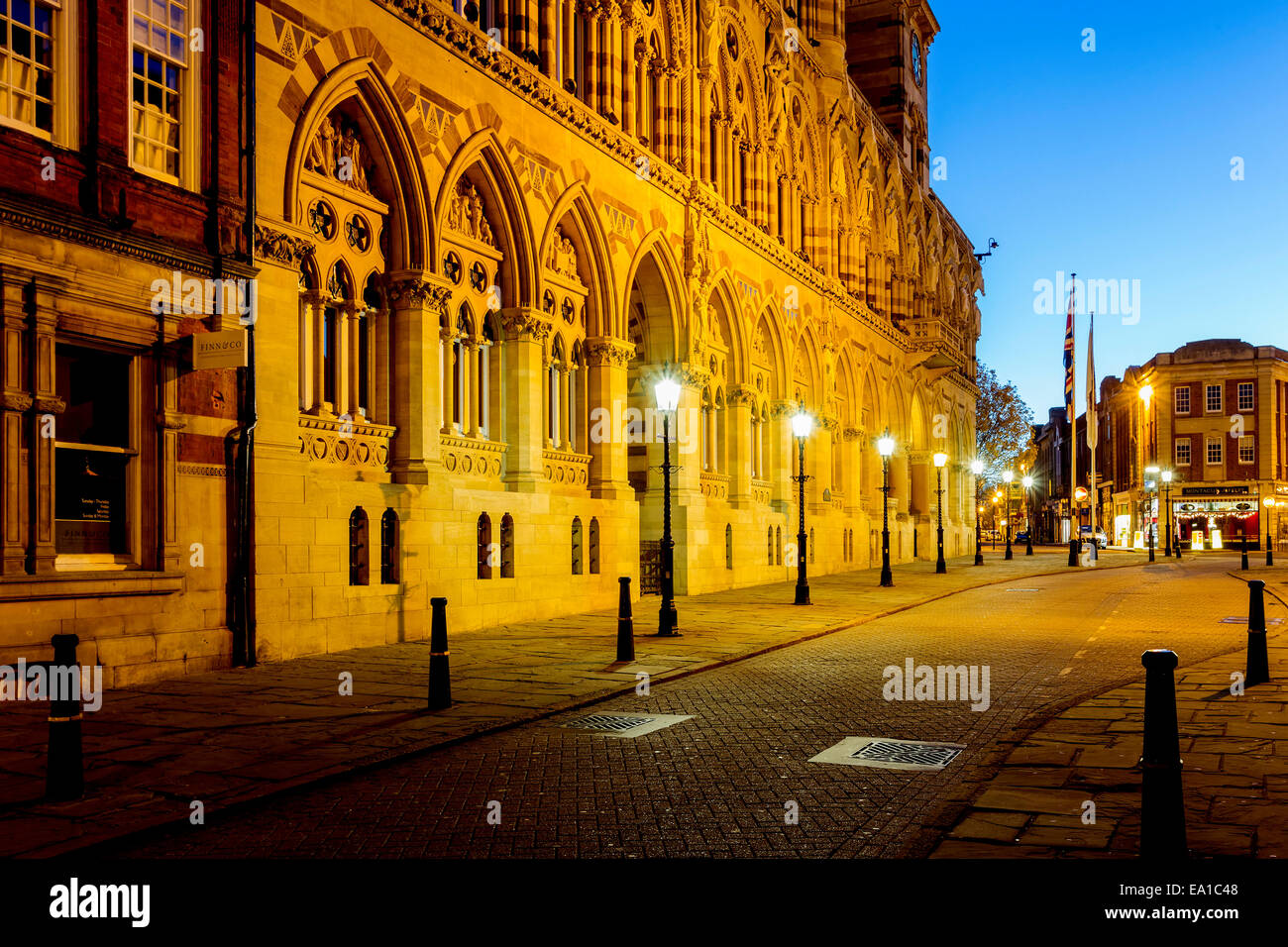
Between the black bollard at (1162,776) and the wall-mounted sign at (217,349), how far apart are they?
10.9 metres

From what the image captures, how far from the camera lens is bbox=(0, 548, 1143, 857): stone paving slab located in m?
7.25

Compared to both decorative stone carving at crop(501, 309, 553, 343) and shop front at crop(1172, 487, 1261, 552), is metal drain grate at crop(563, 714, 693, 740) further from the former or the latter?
shop front at crop(1172, 487, 1261, 552)

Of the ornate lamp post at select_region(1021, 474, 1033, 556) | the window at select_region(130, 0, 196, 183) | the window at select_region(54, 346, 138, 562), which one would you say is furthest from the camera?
the ornate lamp post at select_region(1021, 474, 1033, 556)

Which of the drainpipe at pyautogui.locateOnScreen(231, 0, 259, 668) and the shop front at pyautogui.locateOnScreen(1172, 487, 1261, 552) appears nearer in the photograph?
the drainpipe at pyautogui.locateOnScreen(231, 0, 259, 668)

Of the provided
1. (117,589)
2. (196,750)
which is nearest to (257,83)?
(117,589)

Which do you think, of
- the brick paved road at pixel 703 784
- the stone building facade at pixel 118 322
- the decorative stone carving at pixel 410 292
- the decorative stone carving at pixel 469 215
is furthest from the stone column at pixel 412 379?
the brick paved road at pixel 703 784

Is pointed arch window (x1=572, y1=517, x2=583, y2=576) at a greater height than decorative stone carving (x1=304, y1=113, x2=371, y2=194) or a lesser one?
lesser

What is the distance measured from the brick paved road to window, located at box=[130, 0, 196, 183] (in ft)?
28.0

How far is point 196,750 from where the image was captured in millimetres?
8805

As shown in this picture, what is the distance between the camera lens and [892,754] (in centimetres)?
876

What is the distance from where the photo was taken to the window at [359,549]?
645 inches

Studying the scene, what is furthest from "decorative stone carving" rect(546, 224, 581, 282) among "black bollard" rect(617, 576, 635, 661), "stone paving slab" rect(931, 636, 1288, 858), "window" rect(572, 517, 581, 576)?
"stone paving slab" rect(931, 636, 1288, 858)

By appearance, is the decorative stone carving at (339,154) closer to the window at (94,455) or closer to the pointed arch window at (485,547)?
the window at (94,455)
